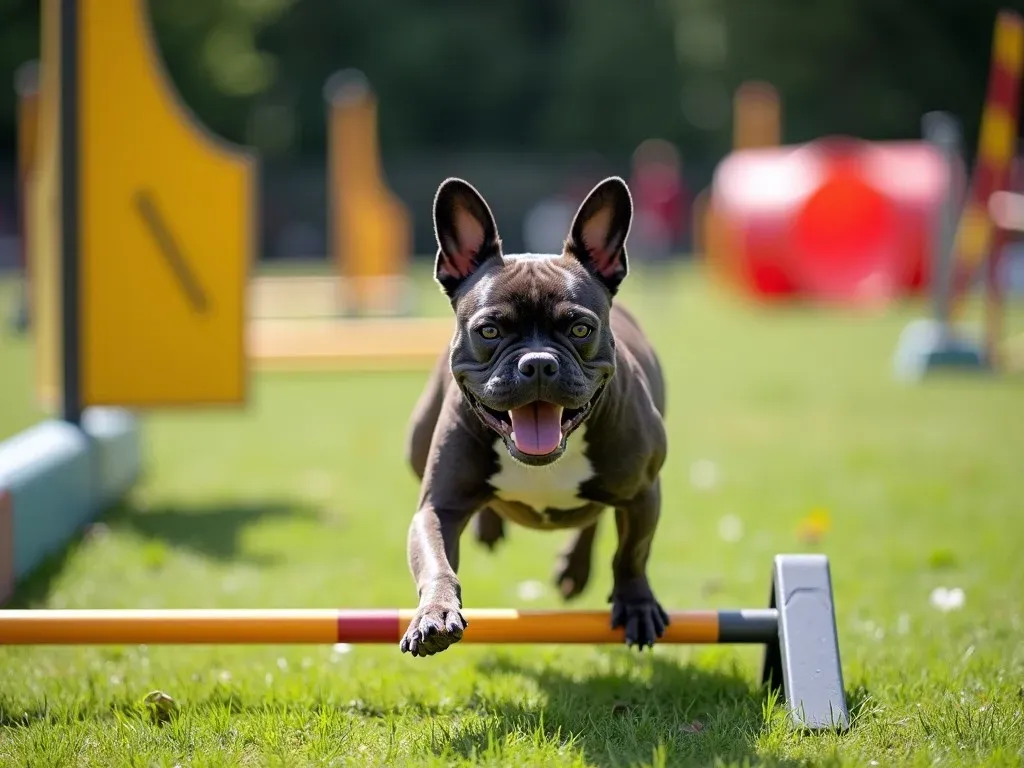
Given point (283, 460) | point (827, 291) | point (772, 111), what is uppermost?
point (772, 111)

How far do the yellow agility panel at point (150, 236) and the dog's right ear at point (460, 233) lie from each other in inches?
143

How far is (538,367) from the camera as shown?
3518 mm

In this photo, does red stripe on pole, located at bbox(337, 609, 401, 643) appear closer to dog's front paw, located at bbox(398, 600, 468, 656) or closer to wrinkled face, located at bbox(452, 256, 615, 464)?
dog's front paw, located at bbox(398, 600, 468, 656)

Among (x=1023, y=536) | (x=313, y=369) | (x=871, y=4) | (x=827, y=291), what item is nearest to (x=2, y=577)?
(x=1023, y=536)

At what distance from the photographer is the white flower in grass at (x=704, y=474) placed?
25.8 ft

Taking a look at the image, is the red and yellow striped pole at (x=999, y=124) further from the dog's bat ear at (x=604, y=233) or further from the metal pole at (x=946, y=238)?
the dog's bat ear at (x=604, y=233)

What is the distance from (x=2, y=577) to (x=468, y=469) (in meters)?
2.47

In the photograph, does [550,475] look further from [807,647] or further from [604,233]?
[807,647]

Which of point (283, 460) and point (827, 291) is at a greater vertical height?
point (827, 291)

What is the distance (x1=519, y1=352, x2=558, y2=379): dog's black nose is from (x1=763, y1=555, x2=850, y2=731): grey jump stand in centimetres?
103

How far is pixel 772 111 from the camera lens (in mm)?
29812

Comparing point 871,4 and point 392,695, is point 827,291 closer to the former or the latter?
point 392,695

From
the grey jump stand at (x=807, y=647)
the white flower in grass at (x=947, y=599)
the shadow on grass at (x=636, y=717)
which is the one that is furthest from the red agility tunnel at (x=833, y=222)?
the grey jump stand at (x=807, y=647)

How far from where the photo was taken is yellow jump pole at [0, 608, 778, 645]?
3.83 m
